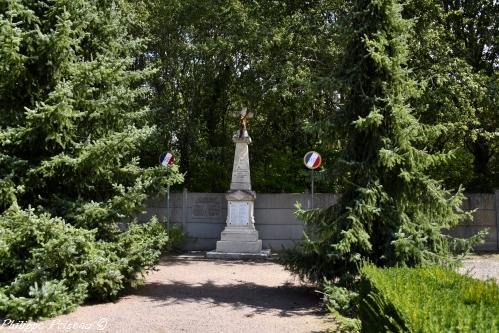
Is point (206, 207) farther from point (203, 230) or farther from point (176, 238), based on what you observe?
point (176, 238)

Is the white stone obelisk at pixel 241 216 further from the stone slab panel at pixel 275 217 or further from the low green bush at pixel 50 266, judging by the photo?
the low green bush at pixel 50 266

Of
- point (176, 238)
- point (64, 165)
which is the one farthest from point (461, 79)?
point (64, 165)

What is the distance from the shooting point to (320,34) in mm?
14195

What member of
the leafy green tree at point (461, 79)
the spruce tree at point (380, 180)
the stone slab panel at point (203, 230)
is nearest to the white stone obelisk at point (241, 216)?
the stone slab panel at point (203, 230)

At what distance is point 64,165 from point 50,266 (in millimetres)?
1626

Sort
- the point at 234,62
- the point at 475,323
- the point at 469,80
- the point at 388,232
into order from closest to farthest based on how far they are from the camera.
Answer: the point at 475,323, the point at 388,232, the point at 469,80, the point at 234,62

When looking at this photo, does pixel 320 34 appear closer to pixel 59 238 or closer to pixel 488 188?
pixel 488 188

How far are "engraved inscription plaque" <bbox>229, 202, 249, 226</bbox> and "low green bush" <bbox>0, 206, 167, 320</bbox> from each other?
656 cm

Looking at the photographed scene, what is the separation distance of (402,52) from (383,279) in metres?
4.41

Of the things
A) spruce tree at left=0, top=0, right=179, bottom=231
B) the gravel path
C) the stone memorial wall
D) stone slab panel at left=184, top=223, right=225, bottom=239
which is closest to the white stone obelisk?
the stone memorial wall

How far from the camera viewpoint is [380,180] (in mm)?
7215

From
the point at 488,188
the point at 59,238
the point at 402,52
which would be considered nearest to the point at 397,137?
the point at 402,52

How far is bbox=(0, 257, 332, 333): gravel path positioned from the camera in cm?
609

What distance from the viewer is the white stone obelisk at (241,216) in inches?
528
